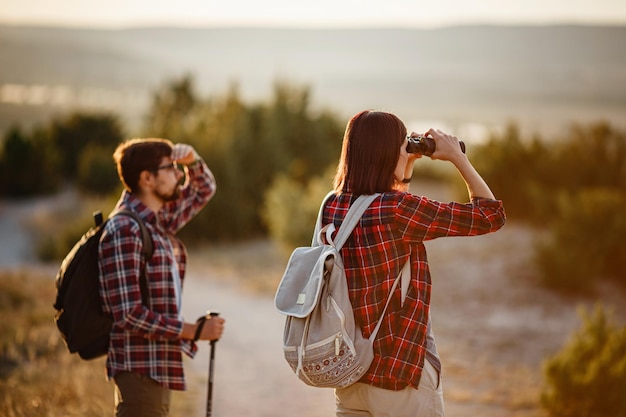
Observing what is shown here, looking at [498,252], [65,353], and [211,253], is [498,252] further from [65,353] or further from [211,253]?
[65,353]

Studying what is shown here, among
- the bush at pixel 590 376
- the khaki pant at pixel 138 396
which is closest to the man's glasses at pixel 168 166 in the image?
the khaki pant at pixel 138 396

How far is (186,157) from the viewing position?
12.1ft

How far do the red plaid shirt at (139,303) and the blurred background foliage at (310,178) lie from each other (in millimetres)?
8515

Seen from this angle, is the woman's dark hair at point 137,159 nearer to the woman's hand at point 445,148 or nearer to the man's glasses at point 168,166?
the man's glasses at point 168,166

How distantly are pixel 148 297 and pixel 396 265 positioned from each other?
1.21 meters

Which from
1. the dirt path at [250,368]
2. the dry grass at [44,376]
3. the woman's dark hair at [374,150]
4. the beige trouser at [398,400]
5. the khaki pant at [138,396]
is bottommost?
the dirt path at [250,368]

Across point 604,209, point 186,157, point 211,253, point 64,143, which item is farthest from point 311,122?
point 186,157

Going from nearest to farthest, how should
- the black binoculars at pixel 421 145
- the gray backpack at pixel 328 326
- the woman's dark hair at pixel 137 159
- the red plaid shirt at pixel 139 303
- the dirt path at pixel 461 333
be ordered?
1. the gray backpack at pixel 328 326
2. the black binoculars at pixel 421 145
3. the red plaid shirt at pixel 139 303
4. the woman's dark hair at pixel 137 159
5. the dirt path at pixel 461 333

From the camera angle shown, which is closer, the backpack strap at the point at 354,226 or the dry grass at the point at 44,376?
the backpack strap at the point at 354,226

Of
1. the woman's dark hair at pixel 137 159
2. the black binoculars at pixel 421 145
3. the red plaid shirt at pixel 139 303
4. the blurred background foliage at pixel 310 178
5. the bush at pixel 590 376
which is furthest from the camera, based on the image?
A: the blurred background foliage at pixel 310 178

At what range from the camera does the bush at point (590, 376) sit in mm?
5934

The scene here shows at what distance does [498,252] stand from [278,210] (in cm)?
388

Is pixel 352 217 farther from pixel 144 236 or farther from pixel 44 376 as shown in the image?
pixel 44 376

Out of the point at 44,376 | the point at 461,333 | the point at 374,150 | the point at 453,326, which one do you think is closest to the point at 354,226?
the point at 374,150
